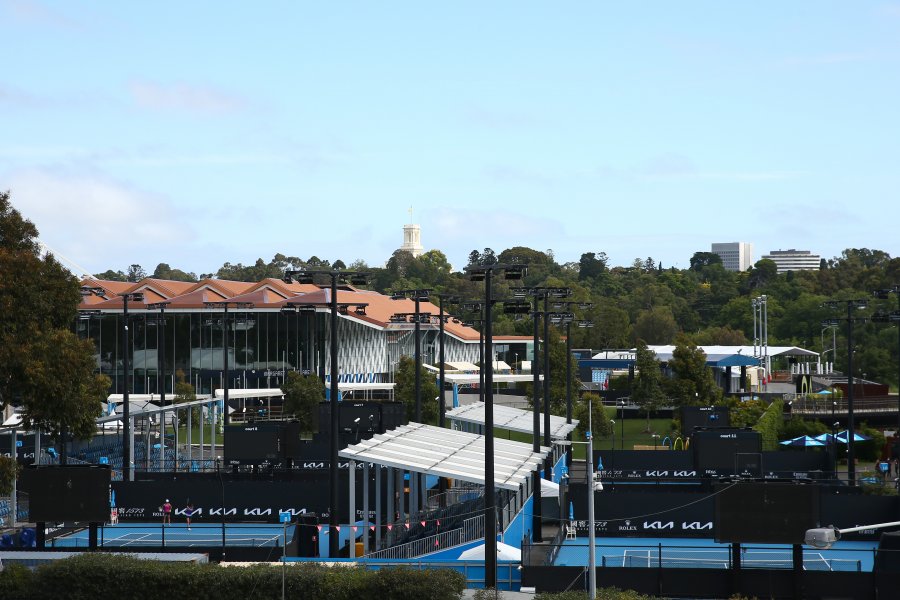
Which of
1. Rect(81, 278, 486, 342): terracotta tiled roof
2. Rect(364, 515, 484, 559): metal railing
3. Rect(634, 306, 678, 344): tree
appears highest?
Rect(81, 278, 486, 342): terracotta tiled roof

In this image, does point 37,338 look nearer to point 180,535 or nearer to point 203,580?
point 203,580

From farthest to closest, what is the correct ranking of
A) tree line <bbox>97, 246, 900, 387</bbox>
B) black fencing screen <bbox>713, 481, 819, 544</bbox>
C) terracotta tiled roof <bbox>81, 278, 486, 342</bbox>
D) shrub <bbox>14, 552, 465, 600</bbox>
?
tree line <bbox>97, 246, 900, 387</bbox> → terracotta tiled roof <bbox>81, 278, 486, 342</bbox> → black fencing screen <bbox>713, 481, 819, 544</bbox> → shrub <bbox>14, 552, 465, 600</bbox>

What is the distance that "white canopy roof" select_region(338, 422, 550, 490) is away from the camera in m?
29.2

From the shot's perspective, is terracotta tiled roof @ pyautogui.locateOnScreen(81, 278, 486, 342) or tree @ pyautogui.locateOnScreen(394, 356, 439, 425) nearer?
tree @ pyautogui.locateOnScreen(394, 356, 439, 425)

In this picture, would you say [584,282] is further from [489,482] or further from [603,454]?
[489,482]

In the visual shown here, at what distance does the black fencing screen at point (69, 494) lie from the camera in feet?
97.0

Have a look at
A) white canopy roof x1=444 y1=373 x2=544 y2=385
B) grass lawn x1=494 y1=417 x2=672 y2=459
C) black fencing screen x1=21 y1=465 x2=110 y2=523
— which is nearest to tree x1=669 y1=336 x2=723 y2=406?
grass lawn x1=494 y1=417 x2=672 y2=459

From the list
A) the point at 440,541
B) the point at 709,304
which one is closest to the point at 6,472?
the point at 440,541

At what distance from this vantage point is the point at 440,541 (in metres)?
31.0

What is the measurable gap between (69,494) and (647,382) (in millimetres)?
55985

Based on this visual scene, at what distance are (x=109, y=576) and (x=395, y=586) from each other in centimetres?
606

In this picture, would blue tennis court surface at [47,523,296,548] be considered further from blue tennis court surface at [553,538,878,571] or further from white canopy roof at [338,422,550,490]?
blue tennis court surface at [553,538,878,571]

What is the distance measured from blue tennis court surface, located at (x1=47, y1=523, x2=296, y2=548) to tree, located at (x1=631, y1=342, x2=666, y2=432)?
149 feet

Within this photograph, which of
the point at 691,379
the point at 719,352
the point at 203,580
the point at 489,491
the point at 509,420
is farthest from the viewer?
the point at 719,352
